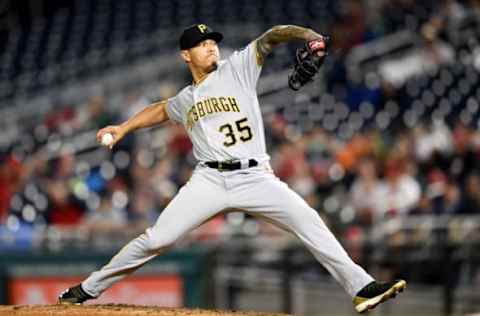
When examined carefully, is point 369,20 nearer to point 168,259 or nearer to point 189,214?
point 168,259

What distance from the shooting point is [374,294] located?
564 cm

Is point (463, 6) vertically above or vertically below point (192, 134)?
above

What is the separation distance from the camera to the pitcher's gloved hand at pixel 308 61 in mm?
5422

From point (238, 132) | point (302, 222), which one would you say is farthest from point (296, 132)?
point (302, 222)

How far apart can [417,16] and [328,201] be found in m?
4.67

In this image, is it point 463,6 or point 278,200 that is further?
point 463,6

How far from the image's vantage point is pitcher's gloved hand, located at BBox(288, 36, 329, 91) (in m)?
5.42

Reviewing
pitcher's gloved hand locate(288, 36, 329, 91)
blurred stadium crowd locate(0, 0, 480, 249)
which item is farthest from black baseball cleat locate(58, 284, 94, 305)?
blurred stadium crowd locate(0, 0, 480, 249)

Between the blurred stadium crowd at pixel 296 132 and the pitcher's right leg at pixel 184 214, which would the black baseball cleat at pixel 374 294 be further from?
the blurred stadium crowd at pixel 296 132

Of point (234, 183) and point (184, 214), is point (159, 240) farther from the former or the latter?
point (234, 183)

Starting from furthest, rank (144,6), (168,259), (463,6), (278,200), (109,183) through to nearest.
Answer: (144,6) → (463,6) → (109,183) → (168,259) → (278,200)

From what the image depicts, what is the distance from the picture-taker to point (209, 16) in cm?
1709

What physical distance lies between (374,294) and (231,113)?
1227mm

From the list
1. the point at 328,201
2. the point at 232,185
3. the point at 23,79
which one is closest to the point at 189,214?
the point at 232,185
